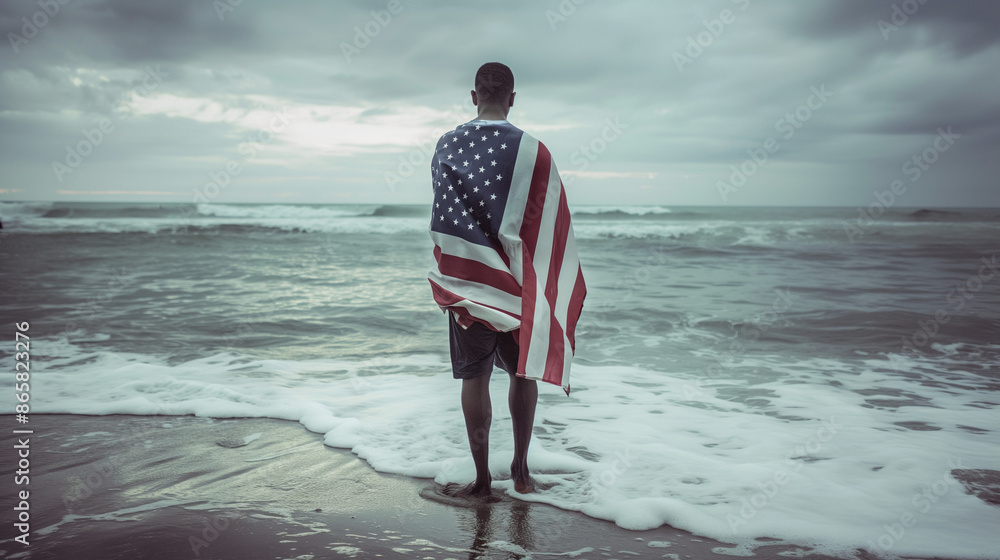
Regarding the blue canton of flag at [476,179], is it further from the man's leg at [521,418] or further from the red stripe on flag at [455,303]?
the man's leg at [521,418]

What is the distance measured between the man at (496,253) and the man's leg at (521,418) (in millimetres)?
15

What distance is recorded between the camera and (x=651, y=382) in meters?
4.75

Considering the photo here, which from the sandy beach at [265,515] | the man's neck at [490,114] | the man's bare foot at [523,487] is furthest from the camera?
the man's bare foot at [523,487]

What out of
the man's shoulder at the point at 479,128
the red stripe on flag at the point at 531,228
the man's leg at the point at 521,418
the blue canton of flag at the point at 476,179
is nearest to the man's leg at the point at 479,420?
the man's leg at the point at 521,418

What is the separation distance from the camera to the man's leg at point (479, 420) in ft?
8.52

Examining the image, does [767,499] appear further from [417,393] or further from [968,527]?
[417,393]

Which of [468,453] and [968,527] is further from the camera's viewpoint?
[468,453]

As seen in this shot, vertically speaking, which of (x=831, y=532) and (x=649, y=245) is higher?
(x=649, y=245)

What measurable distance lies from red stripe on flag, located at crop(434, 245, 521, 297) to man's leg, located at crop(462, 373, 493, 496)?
16.3 inches

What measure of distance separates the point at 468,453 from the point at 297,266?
35.1 feet

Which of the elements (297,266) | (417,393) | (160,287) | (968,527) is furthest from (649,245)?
(968,527)

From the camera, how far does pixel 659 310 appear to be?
7.84 meters

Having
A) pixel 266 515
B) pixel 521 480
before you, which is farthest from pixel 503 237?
pixel 266 515

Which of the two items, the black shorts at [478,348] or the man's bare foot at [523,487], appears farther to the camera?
the man's bare foot at [523,487]
